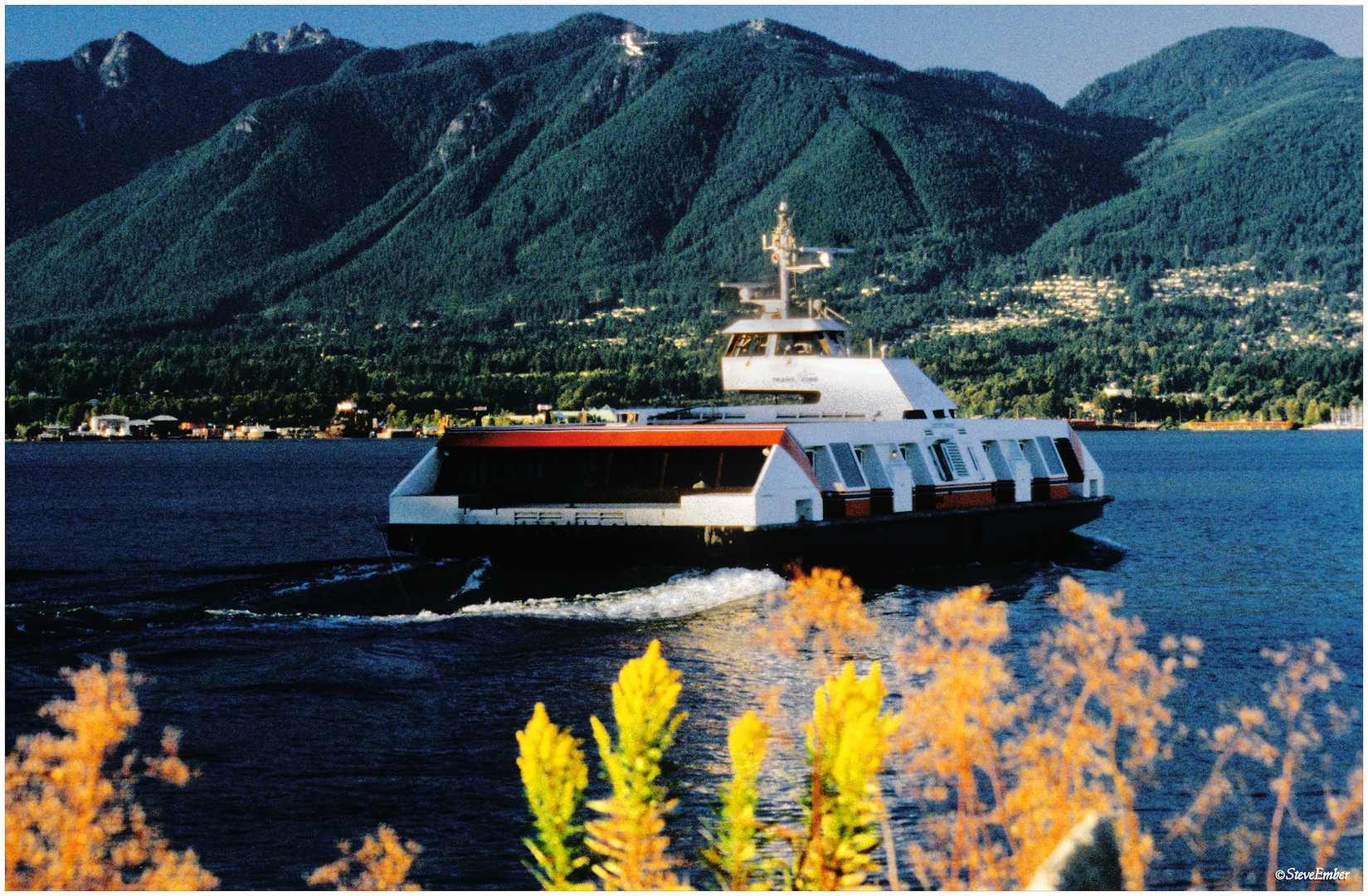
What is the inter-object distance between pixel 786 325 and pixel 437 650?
15088 mm

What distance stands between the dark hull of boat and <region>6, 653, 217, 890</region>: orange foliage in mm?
10067

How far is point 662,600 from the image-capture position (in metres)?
27.3

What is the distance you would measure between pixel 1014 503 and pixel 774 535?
9794 mm

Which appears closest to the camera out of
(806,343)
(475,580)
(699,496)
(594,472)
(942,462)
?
(699,496)

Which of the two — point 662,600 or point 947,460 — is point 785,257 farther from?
point 662,600

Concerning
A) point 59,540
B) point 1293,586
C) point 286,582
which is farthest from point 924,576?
point 59,540

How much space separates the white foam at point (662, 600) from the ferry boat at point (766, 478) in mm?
350

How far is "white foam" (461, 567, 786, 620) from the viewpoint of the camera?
26312 millimetres

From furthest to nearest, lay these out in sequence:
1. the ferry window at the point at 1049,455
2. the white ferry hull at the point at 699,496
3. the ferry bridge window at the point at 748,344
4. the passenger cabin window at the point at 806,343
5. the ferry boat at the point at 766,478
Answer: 1. the ferry window at the point at 1049,455
2. the ferry bridge window at the point at 748,344
3. the passenger cabin window at the point at 806,343
4. the ferry boat at the point at 766,478
5. the white ferry hull at the point at 699,496

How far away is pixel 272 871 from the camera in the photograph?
13.7 metres

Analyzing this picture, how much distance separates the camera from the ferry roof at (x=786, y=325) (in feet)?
118

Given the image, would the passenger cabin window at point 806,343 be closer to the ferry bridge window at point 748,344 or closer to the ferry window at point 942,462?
the ferry bridge window at point 748,344

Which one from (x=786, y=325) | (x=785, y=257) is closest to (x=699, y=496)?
(x=786, y=325)

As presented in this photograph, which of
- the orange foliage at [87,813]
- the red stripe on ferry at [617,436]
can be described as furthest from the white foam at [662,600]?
the orange foliage at [87,813]
